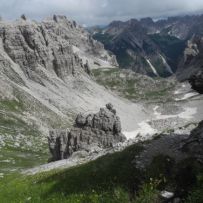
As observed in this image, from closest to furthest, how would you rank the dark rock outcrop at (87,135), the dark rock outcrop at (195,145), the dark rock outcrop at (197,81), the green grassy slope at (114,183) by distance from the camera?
the green grassy slope at (114,183), the dark rock outcrop at (195,145), the dark rock outcrop at (197,81), the dark rock outcrop at (87,135)

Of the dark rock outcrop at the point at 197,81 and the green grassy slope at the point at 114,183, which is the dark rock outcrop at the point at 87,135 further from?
the dark rock outcrop at the point at 197,81

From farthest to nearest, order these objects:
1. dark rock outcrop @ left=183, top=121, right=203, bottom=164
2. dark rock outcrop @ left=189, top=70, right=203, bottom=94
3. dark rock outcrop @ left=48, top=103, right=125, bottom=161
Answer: dark rock outcrop @ left=48, top=103, right=125, bottom=161, dark rock outcrop @ left=189, top=70, right=203, bottom=94, dark rock outcrop @ left=183, top=121, right=203, bottom=164

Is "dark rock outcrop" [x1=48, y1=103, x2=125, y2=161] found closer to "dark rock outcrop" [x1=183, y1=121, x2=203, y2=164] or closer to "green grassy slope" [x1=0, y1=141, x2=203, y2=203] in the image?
"green grassy slope" [x1=0, y1=141, x2=203, y2=203]

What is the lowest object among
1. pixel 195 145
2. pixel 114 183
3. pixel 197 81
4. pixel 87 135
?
pixel 87 135

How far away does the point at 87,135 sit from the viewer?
276 feet

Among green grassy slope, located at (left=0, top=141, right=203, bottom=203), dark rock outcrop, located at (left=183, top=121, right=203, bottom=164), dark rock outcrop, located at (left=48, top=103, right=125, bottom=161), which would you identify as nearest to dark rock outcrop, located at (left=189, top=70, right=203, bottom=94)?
dark rock outcrop, located at (left=183, top=121, right=203, bottom=164)

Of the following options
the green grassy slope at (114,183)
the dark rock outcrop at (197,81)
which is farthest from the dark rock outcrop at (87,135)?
the dark rock outcrop at (197,81)

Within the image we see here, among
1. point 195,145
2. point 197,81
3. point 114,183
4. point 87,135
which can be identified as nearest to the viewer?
point 114,183

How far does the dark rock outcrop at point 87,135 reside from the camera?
81.2 metres

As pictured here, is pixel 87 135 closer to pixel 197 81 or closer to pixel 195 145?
pixel 197 81

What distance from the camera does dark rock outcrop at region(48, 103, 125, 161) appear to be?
266 feet

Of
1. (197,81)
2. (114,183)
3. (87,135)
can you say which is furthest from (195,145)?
(87,135)

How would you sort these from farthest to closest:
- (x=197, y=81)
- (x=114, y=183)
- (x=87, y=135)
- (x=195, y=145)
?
(x=87, y=135)
(x=197, y=81)
(x=195, y=145)
(x=114, y=183)

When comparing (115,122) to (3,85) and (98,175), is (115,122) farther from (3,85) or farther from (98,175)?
(3,85)
